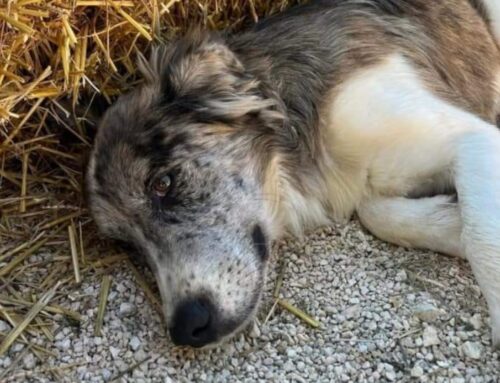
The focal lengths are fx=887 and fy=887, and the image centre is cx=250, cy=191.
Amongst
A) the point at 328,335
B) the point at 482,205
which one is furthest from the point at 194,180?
the point at 482,205

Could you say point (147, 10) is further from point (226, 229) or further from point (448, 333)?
point (448, 333)

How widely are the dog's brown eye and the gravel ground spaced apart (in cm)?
37

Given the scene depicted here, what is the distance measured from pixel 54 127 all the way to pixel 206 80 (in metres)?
0.74

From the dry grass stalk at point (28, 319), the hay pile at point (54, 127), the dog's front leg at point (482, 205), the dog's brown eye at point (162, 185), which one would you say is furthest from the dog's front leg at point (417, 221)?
the dry grass stalk at point (28, 319)

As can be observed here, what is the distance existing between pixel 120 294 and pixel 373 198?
1022mm

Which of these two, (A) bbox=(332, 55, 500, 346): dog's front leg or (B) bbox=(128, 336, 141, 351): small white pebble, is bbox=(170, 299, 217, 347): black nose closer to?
(B) bbox=(128, 336, 141, 351): small white pebble

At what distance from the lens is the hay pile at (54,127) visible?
10.3ft

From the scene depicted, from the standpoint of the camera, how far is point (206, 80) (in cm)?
329

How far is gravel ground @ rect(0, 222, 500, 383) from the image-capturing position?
2863 millimetres

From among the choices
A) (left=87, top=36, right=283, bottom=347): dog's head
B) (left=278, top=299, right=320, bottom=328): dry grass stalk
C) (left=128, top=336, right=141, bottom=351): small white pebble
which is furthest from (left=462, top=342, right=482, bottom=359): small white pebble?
(left=128, top=336, right=141, bottom=351): small white pebble

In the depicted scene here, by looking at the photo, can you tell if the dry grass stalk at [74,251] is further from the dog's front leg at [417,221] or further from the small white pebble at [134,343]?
the dog's front leg at [417,221]

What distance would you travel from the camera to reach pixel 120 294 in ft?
10.6

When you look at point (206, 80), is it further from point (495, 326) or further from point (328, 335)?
point (495, 326)

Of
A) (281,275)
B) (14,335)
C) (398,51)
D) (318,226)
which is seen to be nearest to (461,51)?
(398,51)
